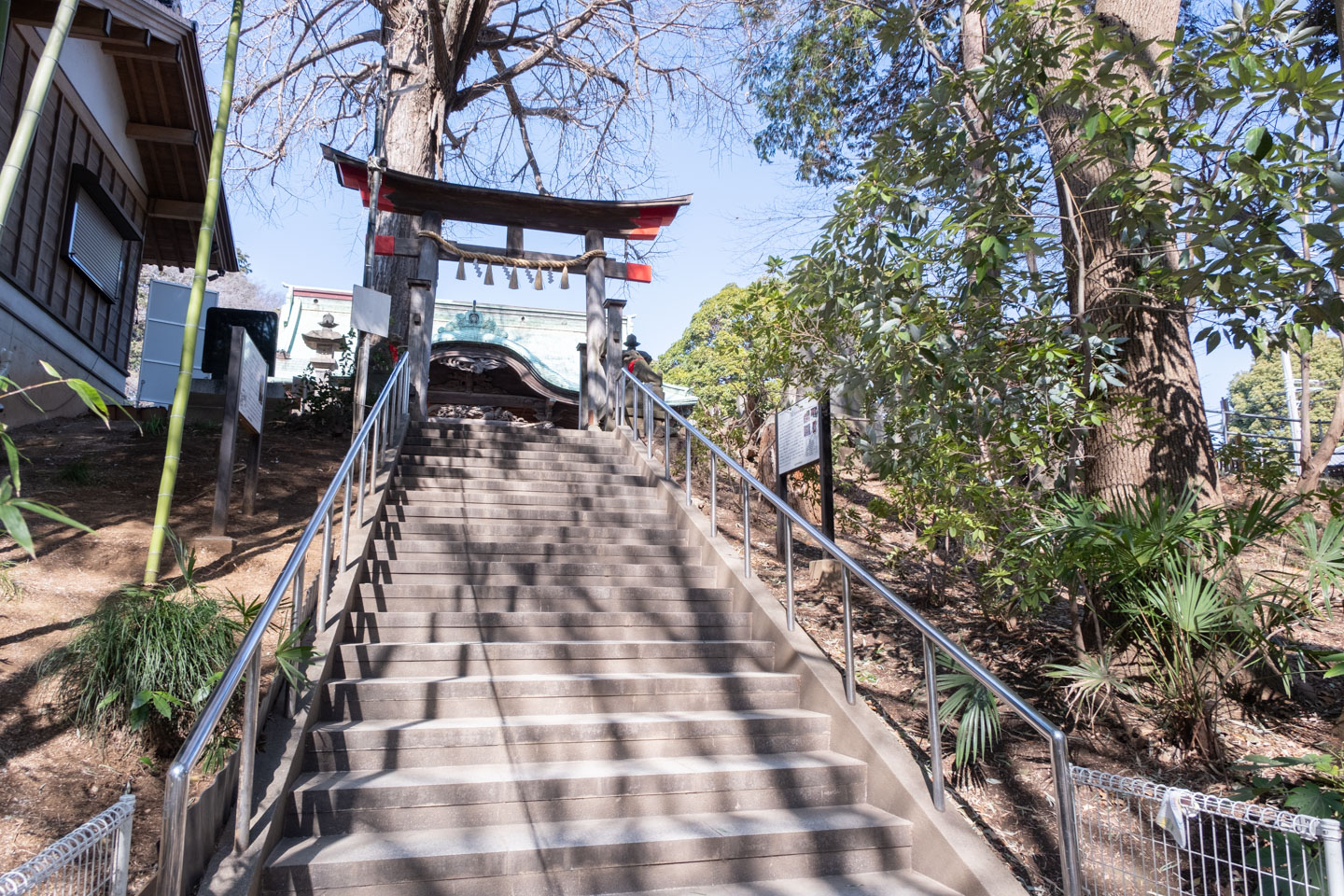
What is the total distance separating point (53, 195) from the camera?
9.25 meters

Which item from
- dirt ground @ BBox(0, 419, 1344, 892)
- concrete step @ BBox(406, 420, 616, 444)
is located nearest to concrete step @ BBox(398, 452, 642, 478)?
concrete step @ BBox(406, 420, 616, 444)

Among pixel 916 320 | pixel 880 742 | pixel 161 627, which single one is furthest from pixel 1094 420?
pixel 161 627

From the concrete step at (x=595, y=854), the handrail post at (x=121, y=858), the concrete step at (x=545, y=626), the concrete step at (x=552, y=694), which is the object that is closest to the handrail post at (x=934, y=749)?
the concrete step at (x=595, y=854)

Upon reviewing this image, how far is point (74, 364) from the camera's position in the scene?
9.90 m

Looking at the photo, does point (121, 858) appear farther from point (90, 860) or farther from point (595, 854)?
point (595, 854)

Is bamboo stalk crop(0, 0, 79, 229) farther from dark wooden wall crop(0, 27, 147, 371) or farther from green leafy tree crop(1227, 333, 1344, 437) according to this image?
green leafy tree crop(1227, 333, 1344, 437)

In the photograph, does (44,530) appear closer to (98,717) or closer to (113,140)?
(98,717)

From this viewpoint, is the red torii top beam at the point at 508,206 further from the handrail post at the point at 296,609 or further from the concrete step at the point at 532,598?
the handrail post at the point at 296,609

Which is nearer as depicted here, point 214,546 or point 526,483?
point 214,546

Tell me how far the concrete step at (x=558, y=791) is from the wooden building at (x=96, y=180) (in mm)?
5359

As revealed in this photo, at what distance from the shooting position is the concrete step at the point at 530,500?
664cm

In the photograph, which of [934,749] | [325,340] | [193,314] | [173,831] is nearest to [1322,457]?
[934,749]

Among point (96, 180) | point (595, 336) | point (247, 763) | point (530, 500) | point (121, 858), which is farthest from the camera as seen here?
point (595, 336)

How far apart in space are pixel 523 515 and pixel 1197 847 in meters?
4.63
